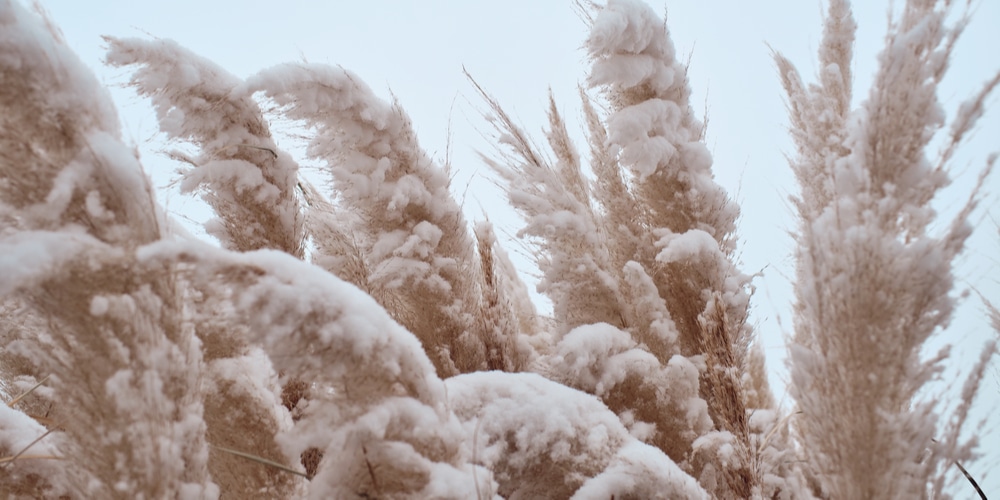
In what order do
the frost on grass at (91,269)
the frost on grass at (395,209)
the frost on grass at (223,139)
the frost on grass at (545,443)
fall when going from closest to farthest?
the frost on grass at (91,269)
the frost on grass at (545,443)
the frost on grass at (223,139)
the frost on grass at (395,209)

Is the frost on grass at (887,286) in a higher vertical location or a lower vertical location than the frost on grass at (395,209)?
higher

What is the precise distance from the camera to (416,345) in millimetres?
702

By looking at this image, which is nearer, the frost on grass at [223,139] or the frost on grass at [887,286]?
the frost on grass at [887,286]

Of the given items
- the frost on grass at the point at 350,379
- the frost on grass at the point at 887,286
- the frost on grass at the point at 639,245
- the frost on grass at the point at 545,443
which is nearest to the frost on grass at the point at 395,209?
the frost on grass at the point at 639,245

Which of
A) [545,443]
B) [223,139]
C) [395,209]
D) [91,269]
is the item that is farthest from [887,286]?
[223,139]

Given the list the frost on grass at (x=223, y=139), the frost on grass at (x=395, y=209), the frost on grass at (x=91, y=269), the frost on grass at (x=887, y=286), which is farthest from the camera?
the frost on grass at (x=395, y=209)

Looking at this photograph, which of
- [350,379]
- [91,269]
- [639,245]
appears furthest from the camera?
[639,245]

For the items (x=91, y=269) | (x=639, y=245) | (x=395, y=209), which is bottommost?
(x=91, y=269)

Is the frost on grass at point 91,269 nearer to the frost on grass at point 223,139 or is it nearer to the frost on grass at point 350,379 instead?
the frost on grass at point 350,379

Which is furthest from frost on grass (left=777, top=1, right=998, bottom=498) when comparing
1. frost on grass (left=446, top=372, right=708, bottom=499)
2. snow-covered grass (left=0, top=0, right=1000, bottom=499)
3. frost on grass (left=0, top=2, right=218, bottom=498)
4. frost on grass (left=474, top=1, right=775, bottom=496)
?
frost on grass (left=0, top=2, right=218, bottom=498)

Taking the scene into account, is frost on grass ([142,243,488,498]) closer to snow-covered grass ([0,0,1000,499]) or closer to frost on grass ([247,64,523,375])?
snow-covered grass ([0,0,1000,499])

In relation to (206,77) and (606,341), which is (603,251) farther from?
(206,77)

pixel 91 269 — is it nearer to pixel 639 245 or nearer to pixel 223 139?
pixel 223 139

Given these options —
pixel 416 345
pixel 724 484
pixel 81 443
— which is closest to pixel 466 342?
pixel 724 484
